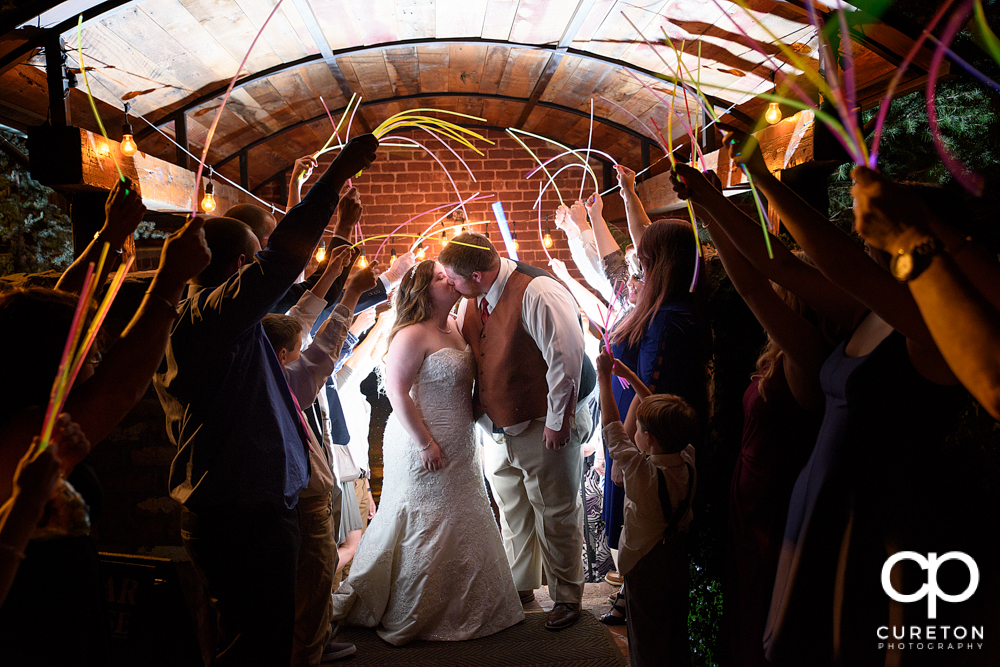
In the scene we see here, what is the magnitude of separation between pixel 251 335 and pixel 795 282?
51.9 inches

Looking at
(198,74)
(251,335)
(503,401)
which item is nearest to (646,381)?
(503,401)

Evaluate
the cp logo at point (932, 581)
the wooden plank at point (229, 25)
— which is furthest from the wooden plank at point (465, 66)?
the cp logo at point (932, 581)

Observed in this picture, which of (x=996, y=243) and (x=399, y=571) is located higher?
(x=996, y=243)

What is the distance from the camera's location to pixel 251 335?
1.57 metres

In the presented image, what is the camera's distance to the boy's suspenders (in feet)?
5.91

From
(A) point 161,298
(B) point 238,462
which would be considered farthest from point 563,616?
(A) point 161,298

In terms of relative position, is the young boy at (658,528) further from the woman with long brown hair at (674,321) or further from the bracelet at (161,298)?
the bracelet at (161,298)

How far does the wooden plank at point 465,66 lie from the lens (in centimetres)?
404

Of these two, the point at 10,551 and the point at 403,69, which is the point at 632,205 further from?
the point at 403,69

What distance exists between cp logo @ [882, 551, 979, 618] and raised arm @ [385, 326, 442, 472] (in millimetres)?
1832

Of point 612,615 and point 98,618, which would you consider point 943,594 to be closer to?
point 98,618

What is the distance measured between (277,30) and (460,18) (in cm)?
102

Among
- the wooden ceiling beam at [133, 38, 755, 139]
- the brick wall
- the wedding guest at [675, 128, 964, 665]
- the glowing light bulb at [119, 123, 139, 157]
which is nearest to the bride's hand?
the wedding guest at [675, 128, 964, 665]

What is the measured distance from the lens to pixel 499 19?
11.5 feet
